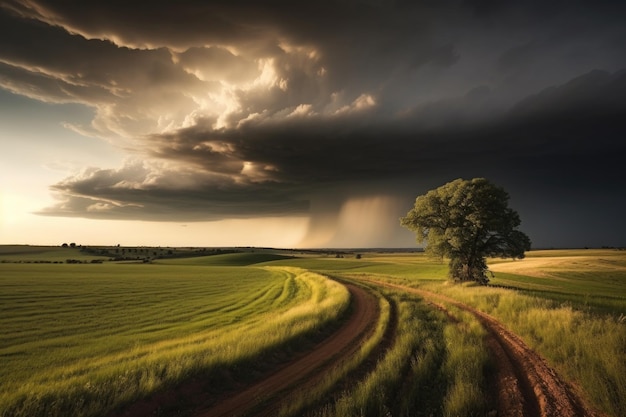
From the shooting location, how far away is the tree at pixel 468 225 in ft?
129

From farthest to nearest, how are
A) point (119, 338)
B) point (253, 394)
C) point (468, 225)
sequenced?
point (468, 225) → point (119, 338) → point (253, 394)

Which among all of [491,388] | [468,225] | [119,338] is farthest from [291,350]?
[468,225]

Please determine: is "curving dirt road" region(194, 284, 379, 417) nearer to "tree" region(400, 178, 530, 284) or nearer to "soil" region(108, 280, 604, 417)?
"soil" region(108, 280, 604, 417)

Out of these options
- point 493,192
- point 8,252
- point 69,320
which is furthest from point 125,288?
point 8,252

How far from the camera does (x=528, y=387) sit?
29.2ft

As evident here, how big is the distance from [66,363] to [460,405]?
53.9 ft

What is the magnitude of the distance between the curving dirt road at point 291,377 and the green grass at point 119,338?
1.39m

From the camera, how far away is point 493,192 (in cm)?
3912

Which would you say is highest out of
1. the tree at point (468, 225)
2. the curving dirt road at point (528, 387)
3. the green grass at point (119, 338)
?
the tree at point (468, 225)

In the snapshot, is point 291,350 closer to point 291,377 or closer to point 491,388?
point 291,377

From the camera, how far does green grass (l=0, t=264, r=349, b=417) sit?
913 centimetres

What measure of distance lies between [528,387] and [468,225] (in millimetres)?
35134

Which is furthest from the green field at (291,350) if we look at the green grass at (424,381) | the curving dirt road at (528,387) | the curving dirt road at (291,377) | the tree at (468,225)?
the tree at (468,225)

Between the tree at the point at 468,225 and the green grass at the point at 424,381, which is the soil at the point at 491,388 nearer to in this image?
the green grass at the point at 424,381
